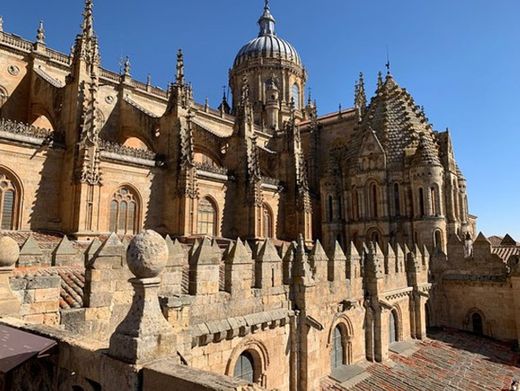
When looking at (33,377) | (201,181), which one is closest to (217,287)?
(33,377)

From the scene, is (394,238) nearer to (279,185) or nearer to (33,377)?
(279,185)

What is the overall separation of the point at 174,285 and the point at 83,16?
2010cm

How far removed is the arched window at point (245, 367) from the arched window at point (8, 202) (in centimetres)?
1359

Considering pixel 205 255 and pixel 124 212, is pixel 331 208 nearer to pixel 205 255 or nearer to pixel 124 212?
pixel 124 212

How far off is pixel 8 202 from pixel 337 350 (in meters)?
16.4

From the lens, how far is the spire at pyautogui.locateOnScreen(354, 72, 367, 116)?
129 ft

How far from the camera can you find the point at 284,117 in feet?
167

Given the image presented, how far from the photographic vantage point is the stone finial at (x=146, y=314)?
4340 mm

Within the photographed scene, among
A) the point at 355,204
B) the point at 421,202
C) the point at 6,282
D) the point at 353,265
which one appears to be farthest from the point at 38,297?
the point at 355,204

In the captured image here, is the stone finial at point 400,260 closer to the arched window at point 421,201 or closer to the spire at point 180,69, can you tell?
the arched window at point 421,201

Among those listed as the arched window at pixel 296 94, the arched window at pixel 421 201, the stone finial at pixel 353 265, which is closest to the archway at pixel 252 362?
the stone finial at pixel 353 265

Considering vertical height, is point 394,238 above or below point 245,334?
above

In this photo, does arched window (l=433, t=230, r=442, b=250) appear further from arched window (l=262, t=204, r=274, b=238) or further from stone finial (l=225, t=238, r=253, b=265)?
stone finial (l=225, t=238, r=253, b=265)

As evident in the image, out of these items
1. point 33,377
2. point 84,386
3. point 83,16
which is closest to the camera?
point 84,386
